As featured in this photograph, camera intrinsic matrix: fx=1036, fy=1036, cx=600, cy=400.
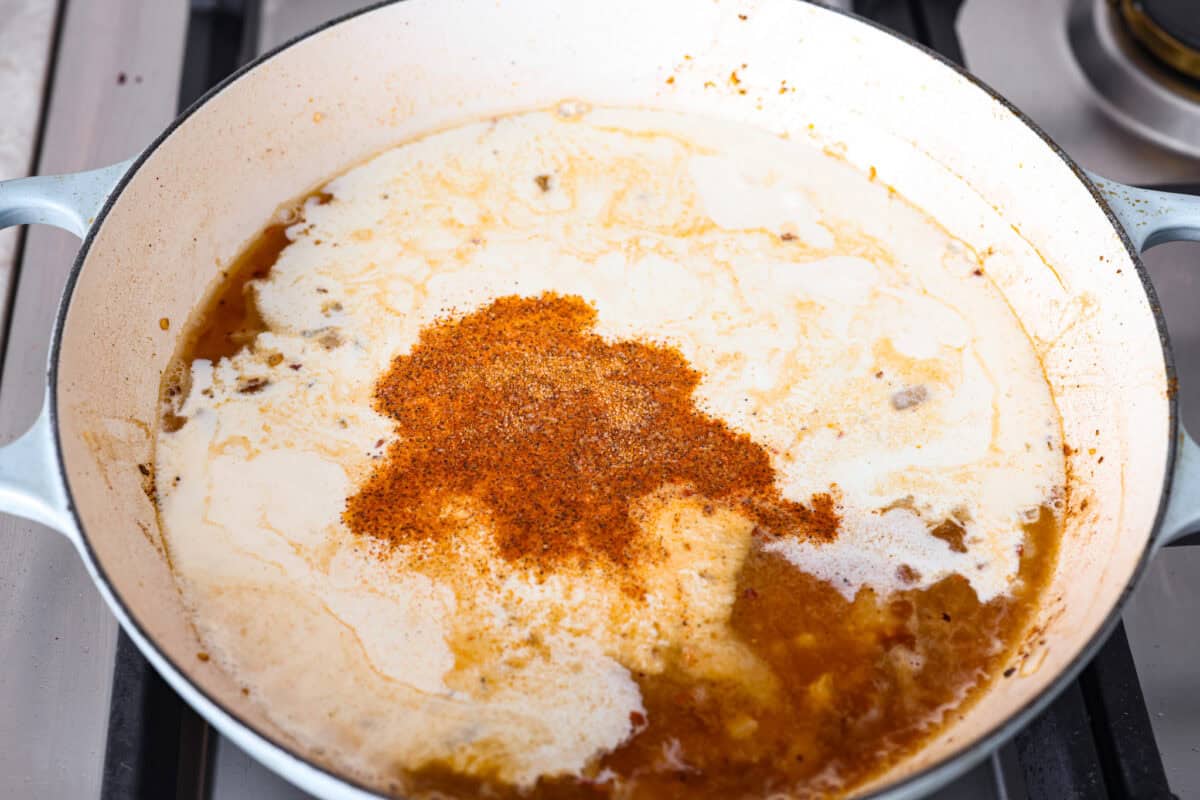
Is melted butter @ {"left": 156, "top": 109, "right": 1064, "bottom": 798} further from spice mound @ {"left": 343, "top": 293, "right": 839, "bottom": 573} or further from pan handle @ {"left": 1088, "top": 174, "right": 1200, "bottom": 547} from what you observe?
pan handle @ {"left": 1088, "top": 174, "right": 1200, "bottom": 547}

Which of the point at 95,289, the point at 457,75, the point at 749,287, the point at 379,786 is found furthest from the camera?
the point at 457,75

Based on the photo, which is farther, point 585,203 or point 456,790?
point 585,203

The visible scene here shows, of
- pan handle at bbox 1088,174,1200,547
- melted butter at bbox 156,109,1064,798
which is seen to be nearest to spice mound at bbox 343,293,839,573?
melted butter at bbox 156,109,1064,798

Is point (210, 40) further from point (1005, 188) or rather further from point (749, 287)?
point (1005, 188)

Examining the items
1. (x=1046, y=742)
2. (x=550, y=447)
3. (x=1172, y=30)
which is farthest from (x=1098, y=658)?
(x=1172, y=30)

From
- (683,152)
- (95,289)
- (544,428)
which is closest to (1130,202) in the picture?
(683,152)

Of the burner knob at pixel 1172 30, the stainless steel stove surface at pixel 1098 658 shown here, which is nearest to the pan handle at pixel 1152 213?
the stainless steel stove surface at pixel 1098 658
